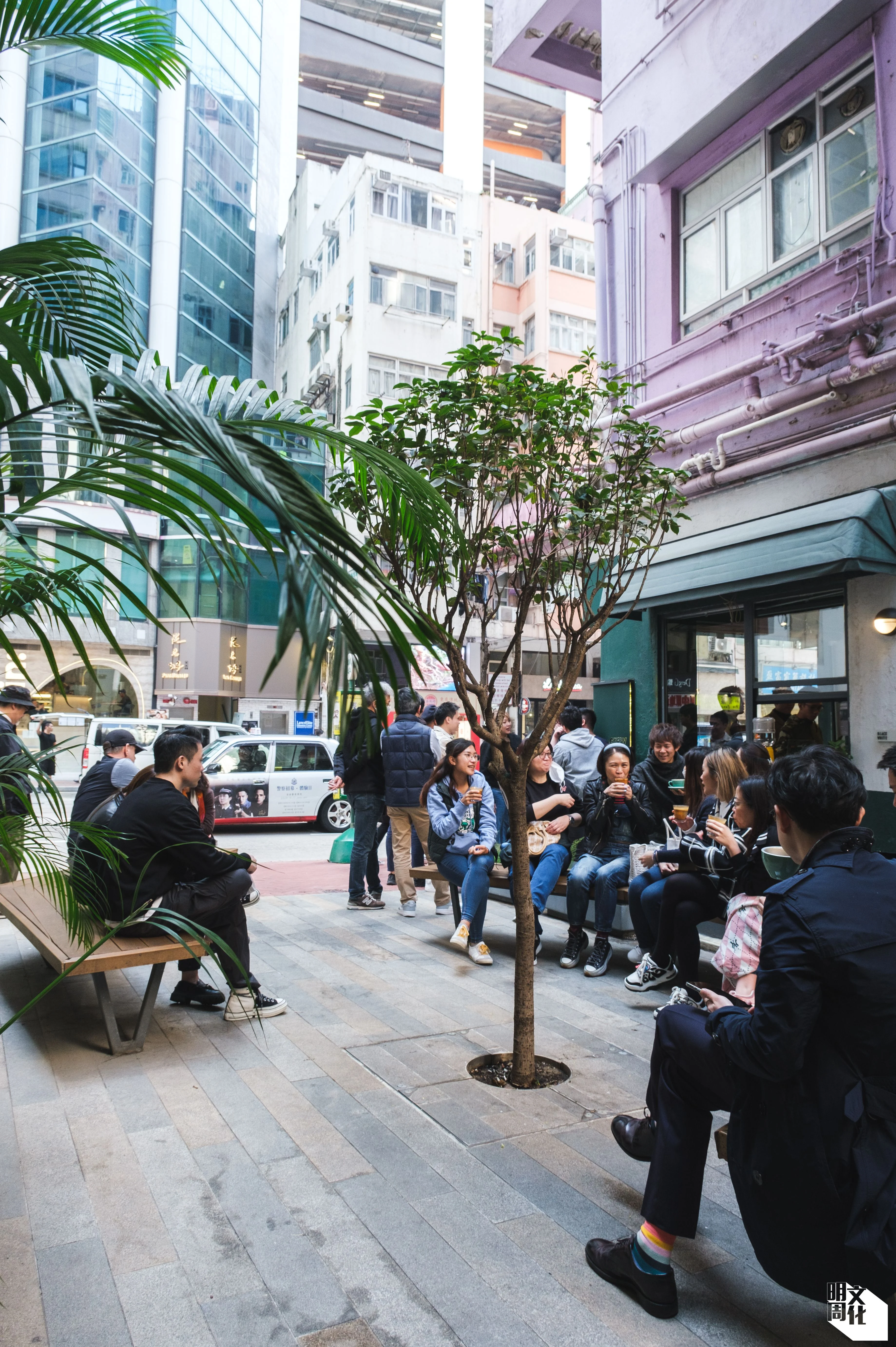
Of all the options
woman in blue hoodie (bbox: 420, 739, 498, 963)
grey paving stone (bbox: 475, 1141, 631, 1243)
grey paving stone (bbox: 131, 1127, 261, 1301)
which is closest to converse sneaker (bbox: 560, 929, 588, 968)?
woman in blue hoodie (bbox: 420, 739, 498, 963)

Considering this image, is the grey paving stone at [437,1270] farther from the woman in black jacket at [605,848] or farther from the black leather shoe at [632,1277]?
the woman in black jacket at [605,848]

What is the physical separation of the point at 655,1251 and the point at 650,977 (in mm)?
3021

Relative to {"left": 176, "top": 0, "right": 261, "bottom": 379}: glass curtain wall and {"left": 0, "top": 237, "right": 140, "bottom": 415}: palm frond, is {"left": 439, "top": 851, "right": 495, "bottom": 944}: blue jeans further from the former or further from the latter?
{"left": 176, "top": 0, "right": 261, "bottom": 379}: glass curtain wall

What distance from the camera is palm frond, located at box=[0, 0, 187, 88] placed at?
2.21 metres

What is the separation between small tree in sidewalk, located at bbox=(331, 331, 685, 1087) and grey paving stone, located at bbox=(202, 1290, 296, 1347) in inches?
70.5

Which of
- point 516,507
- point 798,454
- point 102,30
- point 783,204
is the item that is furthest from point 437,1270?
point 783,204

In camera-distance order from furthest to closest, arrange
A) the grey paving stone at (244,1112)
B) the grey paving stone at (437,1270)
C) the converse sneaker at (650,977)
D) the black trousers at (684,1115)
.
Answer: the converse sneaker at (650,977), the grey paving stone at (244,1112), the black trousers at (684,1115), the grey paving stone at (437,1270)

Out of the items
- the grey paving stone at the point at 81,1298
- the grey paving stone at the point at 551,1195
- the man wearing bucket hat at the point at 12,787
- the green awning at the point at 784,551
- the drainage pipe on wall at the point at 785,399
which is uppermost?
the drainage pipe on wall at the point at 785,399

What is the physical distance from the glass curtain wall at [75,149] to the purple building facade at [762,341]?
2705 cm

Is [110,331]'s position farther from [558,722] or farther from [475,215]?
[475,215]

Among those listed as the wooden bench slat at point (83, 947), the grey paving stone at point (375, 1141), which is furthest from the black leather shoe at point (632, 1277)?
the wooden bench slat at point (83, 947)

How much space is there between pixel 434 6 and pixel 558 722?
71.2 m

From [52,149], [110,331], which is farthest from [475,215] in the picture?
[110,331]

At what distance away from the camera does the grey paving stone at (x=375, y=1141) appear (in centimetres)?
309
